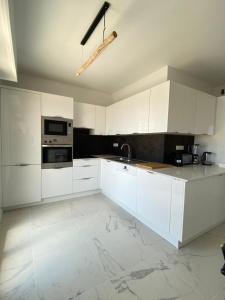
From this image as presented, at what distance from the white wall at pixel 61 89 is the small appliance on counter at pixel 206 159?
2665 millimetres

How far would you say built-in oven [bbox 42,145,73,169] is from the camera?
2.77m

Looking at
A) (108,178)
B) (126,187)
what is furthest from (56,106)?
(126,187)

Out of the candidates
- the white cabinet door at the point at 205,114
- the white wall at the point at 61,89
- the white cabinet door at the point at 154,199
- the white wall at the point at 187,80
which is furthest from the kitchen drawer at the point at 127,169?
the white wall at the point at 61,89

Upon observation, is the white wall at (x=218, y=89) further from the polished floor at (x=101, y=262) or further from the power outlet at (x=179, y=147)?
the polished floor at (x=101, y=262)

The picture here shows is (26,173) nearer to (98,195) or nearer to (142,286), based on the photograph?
(98,195)

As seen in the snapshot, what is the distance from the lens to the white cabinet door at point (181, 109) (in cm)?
214

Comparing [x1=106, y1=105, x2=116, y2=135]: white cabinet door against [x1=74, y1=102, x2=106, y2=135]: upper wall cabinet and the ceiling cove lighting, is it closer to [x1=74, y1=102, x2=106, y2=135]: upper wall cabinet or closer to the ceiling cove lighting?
[x1=74, y1=102, x2=106, y2=135]: upper wall cabinet

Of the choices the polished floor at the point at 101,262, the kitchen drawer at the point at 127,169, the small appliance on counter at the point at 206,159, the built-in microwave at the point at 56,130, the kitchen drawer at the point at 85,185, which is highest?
the built-in microwave at the point at 56,130

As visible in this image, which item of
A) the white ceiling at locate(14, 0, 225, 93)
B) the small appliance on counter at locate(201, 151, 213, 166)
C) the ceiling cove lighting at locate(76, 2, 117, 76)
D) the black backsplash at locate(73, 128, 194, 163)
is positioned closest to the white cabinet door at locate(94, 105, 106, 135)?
the black backsplash at locate(73, 128, 194, 163)

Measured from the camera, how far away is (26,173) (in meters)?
2.61

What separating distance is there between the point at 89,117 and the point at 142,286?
2.98 meters

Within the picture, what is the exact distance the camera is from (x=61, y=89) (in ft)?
11.2

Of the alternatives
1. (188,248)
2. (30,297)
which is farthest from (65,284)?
(188,248)

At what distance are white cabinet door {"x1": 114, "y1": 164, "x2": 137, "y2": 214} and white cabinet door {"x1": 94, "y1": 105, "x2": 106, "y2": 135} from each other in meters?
1.17
